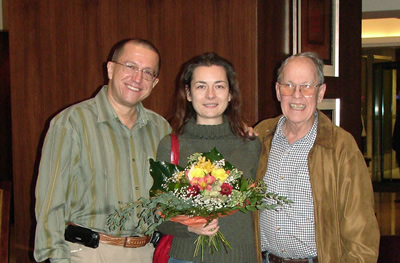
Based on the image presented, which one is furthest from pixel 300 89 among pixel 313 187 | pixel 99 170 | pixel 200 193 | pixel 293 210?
pixel 99 170

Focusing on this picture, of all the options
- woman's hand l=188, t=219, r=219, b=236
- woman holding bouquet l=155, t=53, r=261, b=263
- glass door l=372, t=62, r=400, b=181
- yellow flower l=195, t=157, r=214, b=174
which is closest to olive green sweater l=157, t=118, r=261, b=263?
woman holding bouquet l=155, t=53, r=261, b=263

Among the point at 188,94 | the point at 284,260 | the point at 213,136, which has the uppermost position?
the point at 188,94

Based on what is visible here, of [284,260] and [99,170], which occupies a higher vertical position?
[99,170]

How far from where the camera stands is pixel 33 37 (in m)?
4.39

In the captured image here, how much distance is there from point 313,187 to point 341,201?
15 centimetres

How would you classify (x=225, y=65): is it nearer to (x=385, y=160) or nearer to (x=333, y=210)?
(x=333, y=210)

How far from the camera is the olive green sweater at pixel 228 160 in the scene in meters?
2.35

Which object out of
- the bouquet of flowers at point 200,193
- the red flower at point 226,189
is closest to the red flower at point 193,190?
the bouquet of flowers at point 200,193

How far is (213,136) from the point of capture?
2484mm

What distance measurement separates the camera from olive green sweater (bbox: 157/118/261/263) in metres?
2.35

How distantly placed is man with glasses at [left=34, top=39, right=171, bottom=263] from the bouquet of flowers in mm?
217

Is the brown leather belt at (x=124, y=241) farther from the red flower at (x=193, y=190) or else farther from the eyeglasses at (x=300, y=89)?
the eyeglasses at (x=300, y=89)

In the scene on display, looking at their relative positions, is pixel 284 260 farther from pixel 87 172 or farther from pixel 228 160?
pixel 87 172

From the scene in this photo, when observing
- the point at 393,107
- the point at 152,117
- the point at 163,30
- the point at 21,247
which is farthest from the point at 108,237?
the point at 393,107
